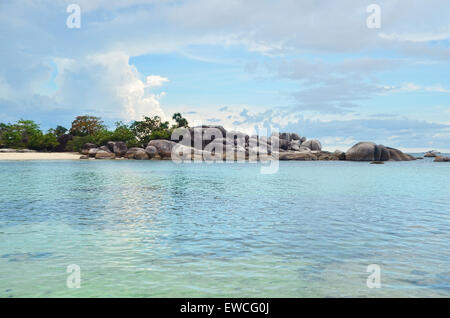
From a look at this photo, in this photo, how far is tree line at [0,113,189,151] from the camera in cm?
6694

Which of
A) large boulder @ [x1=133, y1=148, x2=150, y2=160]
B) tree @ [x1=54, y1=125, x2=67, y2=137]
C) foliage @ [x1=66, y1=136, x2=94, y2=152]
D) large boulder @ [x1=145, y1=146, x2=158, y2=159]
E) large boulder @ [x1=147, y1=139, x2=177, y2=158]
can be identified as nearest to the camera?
large boulder @ [x1=147, y1=139, x2=177, y2=158]

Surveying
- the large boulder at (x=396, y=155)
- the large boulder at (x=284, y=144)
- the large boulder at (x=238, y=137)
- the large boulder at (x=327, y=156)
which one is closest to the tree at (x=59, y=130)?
the large boulder at (x=238, y=137)

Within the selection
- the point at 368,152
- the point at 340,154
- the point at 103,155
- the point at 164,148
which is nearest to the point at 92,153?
the point at 103,155

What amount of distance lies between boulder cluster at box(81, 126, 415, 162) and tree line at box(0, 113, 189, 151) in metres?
2.96

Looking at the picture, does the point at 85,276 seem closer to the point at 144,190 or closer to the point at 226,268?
the point at 226,268

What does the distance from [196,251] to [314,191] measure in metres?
12.3

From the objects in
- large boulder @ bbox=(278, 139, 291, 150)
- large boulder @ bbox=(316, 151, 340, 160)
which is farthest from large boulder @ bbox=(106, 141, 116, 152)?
large boulder @ bbox=(316, 151, 340, 160)

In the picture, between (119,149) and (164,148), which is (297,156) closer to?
(164,148)

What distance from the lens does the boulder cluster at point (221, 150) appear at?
57.4 meters

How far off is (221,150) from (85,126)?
37.0 meters

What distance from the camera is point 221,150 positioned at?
2276 inches

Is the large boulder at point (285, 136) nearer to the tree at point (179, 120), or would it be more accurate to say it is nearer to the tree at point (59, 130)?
the tree at point (179, 120)

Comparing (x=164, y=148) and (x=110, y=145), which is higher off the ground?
(x=110, y=145)

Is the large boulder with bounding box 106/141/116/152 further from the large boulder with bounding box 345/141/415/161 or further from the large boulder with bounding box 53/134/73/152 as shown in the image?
the large boulder with bounding box 345/141/415/161
